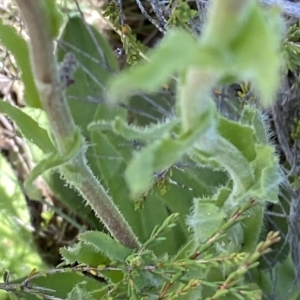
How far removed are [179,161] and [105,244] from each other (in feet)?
0.63

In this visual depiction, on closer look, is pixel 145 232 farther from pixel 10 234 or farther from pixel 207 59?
pixel 207 59

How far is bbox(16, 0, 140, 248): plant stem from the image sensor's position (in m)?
0.53

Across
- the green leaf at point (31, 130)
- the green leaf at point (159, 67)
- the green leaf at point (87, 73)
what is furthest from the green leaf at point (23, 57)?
the green leaf at point (87, 73)

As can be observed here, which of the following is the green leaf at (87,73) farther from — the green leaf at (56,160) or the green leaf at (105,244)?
the green leaf at (56,160)

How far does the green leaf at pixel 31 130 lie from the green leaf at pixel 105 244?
14 cm

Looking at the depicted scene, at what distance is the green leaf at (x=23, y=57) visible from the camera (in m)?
0.69

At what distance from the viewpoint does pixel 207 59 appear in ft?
1.28

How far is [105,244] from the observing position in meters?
0.77

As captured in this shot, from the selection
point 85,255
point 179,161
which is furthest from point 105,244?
point 179,161

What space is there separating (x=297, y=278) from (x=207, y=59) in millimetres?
613

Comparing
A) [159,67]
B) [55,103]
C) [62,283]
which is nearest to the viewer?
[159,67]

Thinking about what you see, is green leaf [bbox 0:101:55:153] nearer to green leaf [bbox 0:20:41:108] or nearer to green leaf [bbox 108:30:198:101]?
green leaf [bbox 0:20:41:108]

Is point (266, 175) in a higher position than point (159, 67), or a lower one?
lower

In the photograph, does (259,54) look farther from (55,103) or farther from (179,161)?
(179,161)
